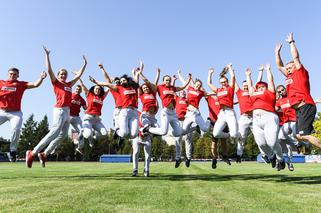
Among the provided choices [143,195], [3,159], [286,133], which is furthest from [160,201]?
[3,159]

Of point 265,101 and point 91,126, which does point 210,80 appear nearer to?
point 265,101

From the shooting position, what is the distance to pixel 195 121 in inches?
Answer: 563

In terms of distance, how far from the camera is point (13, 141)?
12.4 metres

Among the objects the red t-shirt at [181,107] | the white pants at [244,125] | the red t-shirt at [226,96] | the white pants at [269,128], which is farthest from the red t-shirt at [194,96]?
the white pants at [269,128]

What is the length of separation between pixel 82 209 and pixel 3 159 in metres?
84.9

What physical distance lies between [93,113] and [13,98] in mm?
3947

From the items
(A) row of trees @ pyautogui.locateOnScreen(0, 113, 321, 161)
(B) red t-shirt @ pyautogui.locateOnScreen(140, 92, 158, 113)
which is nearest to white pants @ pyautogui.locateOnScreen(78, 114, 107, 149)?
(B) red t-shirt @ pyautogui.locateOnScreen(140, 92, 158, 113)

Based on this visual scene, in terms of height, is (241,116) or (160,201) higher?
(241,116)

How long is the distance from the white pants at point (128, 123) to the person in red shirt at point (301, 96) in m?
5.50

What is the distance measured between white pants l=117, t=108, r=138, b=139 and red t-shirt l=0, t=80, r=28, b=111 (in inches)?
154

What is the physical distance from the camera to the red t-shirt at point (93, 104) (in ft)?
49.9

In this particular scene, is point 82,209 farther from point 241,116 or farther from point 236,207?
point 241,116

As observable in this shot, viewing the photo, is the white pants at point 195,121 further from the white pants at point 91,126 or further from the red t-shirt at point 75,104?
the red t-shirt at point 75,104

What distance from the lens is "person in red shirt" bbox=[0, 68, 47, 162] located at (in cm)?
Answer: 1200
